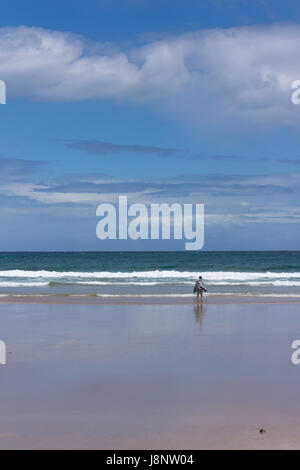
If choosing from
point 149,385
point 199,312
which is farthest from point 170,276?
point 149,385

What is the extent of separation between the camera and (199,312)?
20.7 meters

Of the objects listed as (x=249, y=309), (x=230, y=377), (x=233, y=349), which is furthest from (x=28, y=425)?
(x=249, y=309)

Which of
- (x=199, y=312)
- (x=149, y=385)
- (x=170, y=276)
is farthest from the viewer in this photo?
(x=170, y=276)

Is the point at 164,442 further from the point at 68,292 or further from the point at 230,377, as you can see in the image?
the point at 68,292

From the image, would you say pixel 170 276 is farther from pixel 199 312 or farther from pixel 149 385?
pixel 149 385

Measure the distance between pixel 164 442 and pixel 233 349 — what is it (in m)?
6.23

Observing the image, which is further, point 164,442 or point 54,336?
point 54,336

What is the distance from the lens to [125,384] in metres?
9.75

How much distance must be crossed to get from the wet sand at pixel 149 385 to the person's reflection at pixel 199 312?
53cm

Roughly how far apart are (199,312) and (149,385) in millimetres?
11247

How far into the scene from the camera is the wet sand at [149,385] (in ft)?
23.8

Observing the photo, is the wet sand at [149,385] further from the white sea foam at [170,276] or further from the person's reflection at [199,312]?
the white sea foam at [170,276]

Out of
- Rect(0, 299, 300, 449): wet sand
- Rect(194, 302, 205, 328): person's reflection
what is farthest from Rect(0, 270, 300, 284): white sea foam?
Rect(0, 299, 300, 449): wet sand

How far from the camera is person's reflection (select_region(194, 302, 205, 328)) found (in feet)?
60.3
